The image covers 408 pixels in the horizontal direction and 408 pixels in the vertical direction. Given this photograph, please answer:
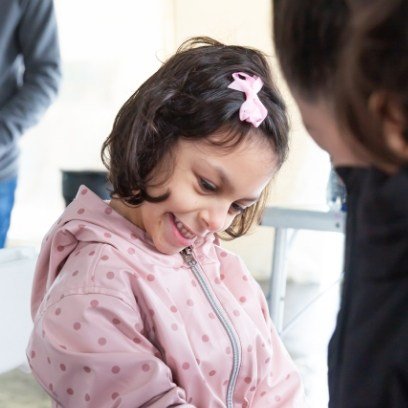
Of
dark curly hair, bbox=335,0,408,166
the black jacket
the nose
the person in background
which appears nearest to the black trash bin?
the person in background

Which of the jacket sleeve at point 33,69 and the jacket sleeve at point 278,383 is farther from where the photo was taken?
the jacket sleeve at point 33,69

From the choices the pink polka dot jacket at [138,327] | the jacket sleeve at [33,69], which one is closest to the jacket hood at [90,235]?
the pink polka dot jacket at [138,327]

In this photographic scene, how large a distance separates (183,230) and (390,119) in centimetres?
63

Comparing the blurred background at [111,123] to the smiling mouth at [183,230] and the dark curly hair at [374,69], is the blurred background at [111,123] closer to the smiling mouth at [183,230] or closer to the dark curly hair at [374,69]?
the smiling mouth at [183,230]

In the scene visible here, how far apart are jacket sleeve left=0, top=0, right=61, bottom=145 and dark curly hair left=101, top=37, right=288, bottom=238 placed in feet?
3.28

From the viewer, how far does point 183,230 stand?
3.63 feet

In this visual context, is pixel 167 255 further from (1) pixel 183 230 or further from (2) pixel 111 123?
(2) pixel 111 123

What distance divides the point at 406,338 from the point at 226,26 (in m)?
3.34

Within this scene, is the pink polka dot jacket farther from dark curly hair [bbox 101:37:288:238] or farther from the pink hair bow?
the pink hair bow

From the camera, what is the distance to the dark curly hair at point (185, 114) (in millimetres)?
1081

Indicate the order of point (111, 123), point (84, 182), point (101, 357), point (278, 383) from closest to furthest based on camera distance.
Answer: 1. point (101, 357)
2. point (278, 383)
3. point (84, 182)
4. point (111, 123)

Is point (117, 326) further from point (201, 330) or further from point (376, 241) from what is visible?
point (376, 241)

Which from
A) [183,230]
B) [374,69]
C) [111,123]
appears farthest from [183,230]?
[111,123]

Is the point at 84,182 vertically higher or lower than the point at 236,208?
lower
